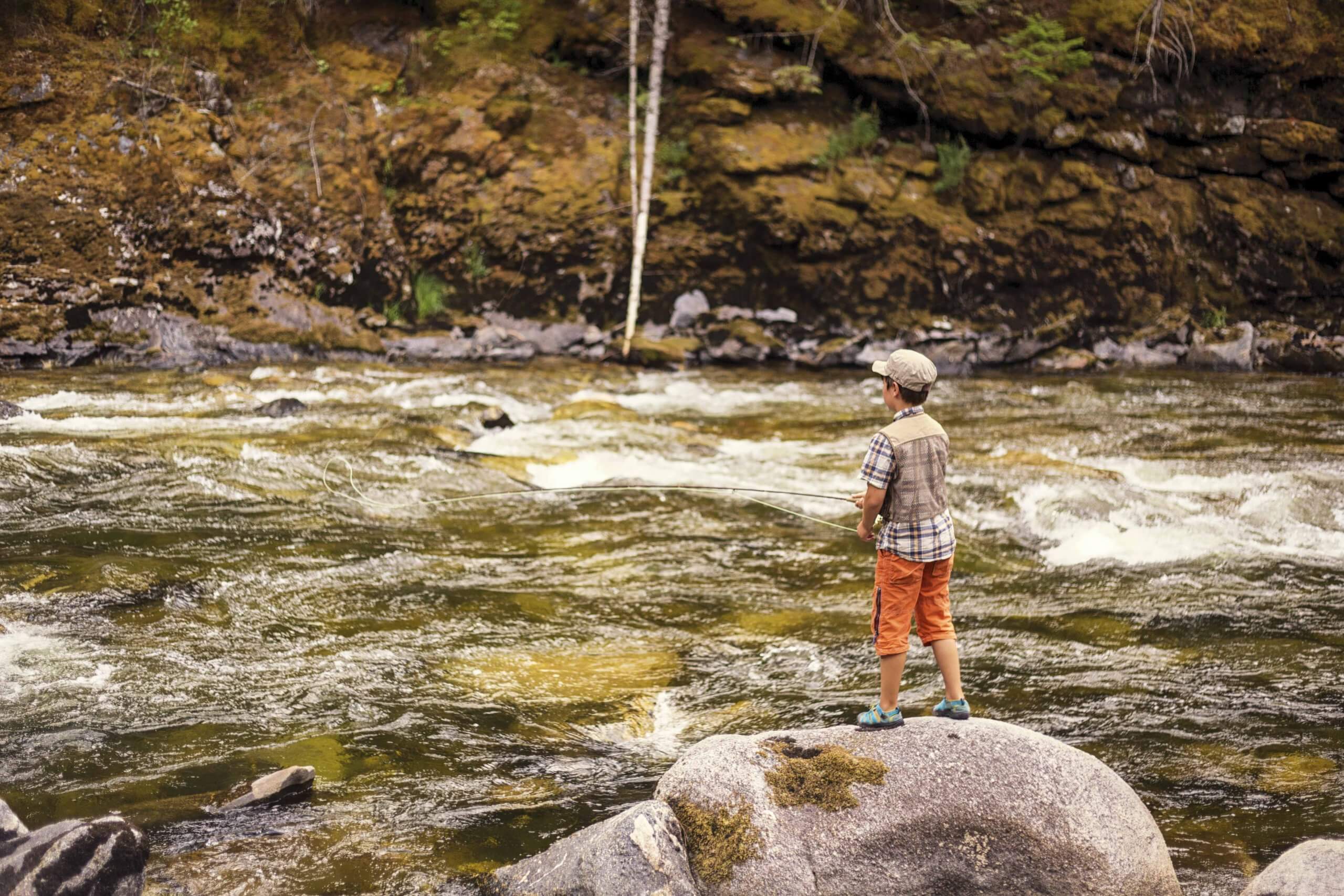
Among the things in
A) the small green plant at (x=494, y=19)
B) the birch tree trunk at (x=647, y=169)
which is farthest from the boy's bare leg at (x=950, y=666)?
the small green plant at (x=494, y=19)

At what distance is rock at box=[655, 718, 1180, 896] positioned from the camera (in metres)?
3.47

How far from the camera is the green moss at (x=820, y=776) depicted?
12.0 ft

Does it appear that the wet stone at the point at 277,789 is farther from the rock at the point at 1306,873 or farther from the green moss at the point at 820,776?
the rock at the point at 1306,873

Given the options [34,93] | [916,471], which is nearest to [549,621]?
[916,471]

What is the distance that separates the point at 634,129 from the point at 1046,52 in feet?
24.2

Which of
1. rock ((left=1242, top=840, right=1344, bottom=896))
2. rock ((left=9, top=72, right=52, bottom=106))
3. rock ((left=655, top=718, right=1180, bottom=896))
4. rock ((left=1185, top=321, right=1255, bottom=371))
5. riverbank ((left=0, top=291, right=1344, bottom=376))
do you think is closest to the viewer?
rock ((left=1242, top=840, right=1344, bottom=896))

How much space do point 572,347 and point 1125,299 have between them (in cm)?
906

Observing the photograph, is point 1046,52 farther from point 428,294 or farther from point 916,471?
point 916,471

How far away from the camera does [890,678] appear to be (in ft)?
13.0

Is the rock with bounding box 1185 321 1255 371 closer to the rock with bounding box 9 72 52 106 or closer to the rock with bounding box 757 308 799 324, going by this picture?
the rock with bounding box 757 308 799 324

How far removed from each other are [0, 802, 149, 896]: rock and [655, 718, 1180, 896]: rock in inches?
71.1

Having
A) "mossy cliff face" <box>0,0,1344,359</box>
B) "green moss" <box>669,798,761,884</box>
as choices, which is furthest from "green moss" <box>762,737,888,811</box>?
"mossy cliff face" <box>0,0,1344,359</box>

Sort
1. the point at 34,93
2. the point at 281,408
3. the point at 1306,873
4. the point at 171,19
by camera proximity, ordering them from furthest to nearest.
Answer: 1. the point at 171,19
2. the point at 34,93
3. the point at 281,408
4. the point at 1306,873

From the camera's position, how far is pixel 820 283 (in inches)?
642
